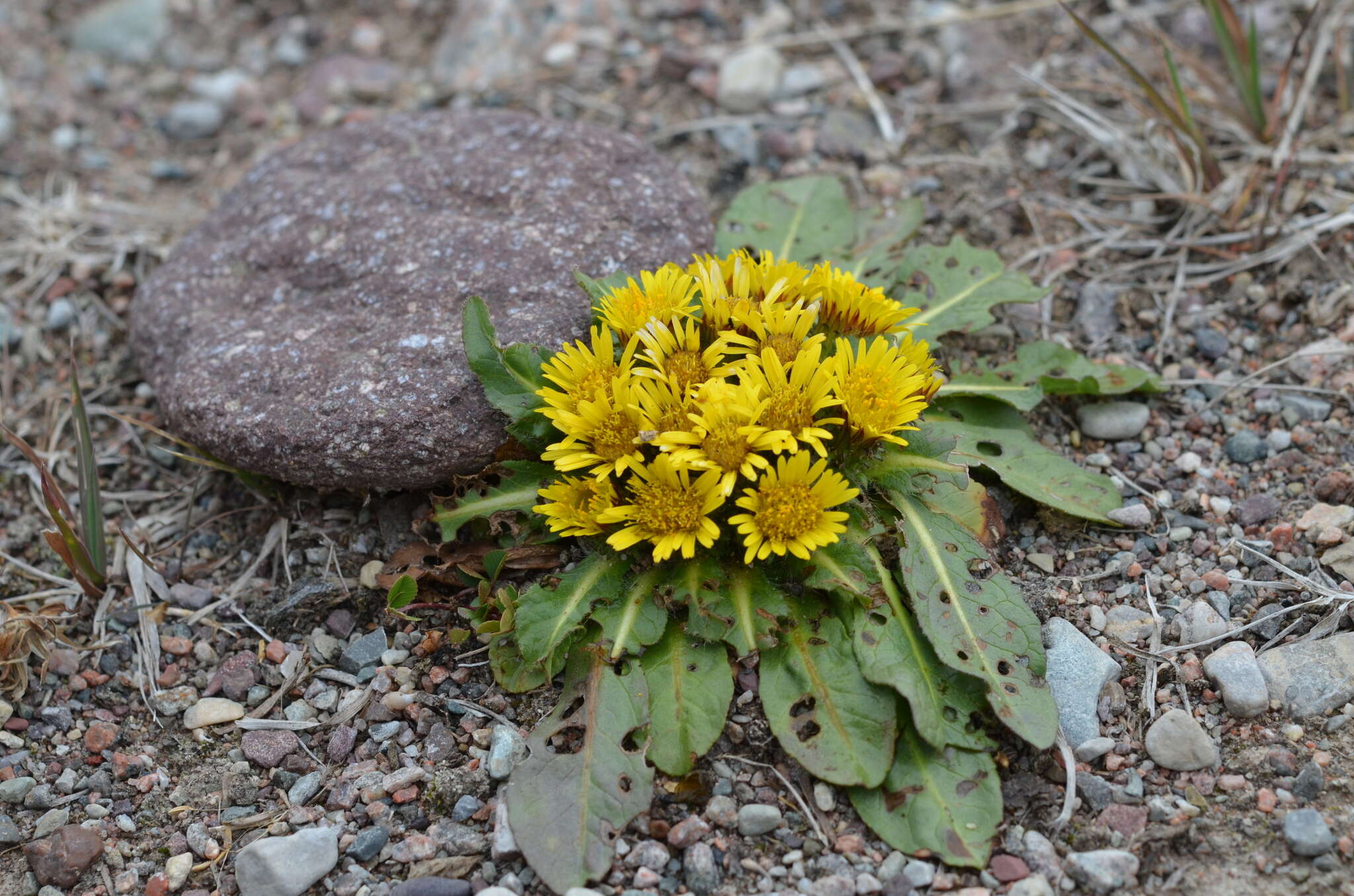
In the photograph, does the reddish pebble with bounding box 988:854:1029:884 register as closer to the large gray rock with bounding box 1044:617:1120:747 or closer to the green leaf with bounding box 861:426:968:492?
the large gray rock with bounding box 1044:617:1120:747

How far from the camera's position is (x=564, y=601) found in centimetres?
317

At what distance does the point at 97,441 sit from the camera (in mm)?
4246

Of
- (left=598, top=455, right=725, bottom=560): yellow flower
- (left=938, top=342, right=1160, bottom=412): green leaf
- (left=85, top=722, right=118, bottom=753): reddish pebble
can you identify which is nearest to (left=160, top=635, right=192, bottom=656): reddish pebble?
(left=85, top=722, right=118, bottom=753): reddish pebble

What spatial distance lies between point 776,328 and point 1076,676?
134 cm

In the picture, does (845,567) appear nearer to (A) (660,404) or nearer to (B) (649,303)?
(A) (660,404)

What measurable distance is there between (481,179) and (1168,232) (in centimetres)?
286

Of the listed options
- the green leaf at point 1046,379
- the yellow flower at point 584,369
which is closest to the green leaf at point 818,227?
the green leaf at point 1046,379

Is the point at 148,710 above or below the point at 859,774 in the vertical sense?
below

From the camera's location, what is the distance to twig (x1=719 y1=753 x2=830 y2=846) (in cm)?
287

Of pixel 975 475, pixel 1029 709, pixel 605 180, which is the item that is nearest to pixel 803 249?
pixel 605 180

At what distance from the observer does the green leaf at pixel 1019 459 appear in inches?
136

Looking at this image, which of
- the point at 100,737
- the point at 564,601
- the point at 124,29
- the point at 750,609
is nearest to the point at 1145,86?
the point at 750,609

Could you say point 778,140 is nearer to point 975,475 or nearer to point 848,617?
point 975,475

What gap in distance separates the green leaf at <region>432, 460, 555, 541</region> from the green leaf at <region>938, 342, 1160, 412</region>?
1.41m
